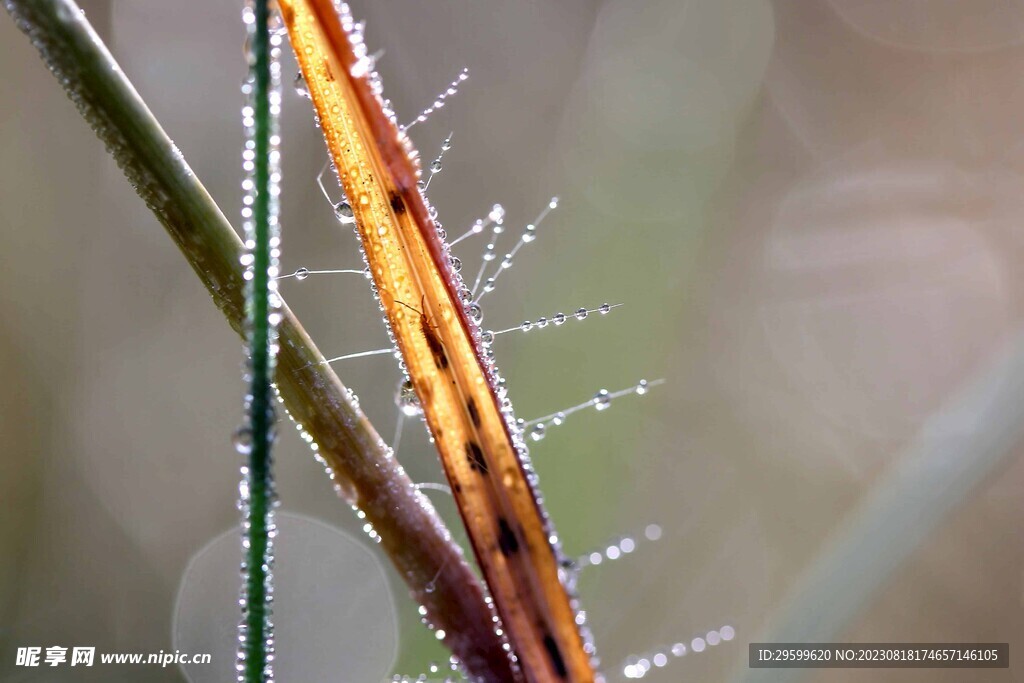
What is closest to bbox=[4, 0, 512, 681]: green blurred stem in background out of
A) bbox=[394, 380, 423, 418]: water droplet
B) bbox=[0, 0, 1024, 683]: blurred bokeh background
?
bbox=[394, 380, 423, 418]: water droplet

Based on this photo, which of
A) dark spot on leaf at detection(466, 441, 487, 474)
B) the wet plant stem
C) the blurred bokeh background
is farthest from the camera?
the blurred bokeh background

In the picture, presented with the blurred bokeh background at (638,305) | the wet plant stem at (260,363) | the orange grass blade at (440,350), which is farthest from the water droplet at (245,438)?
the blurred bokeh background at (638,305)

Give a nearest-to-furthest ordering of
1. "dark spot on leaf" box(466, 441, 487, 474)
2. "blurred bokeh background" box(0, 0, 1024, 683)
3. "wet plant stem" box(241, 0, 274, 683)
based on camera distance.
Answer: "wet plant stem" box(241, 0, 274, 683) < "dark spot on leaf" box(466, 441, 487, 474) < "blurred bokeh background" box(0, 0, 1024, 683)

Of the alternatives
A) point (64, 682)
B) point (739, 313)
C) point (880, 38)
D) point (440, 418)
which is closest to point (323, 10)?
point (440, 418)

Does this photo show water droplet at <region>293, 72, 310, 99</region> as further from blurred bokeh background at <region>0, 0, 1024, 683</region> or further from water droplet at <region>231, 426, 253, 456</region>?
blurred bokeh background at <region>0, 0, 1024, 683</region>

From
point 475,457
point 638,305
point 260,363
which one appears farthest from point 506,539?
point 638,305

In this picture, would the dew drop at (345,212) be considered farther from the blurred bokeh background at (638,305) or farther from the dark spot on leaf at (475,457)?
the blurred bokeh background at (638,305)

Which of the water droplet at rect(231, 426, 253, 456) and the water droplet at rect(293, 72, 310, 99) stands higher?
the water droplet at rect(293, 72, 310, 99)

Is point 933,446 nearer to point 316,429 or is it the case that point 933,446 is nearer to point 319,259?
point 316,429
